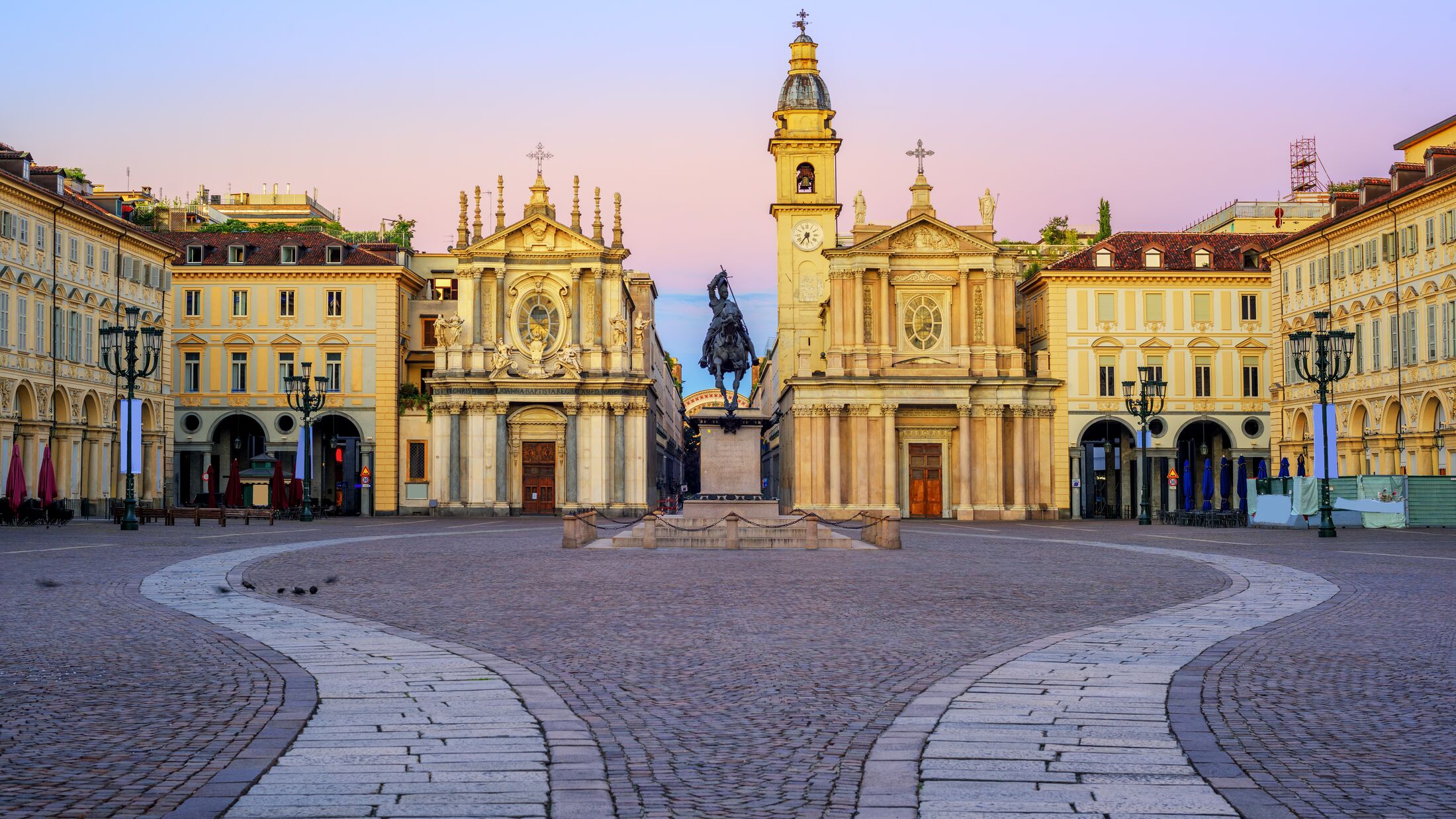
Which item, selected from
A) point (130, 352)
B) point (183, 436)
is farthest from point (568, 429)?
point (130, 352)

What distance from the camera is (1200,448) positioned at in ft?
250

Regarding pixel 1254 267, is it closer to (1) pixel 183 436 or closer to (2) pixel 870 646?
(1) pixel 183 436

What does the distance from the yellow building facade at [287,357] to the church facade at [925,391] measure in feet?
74.0

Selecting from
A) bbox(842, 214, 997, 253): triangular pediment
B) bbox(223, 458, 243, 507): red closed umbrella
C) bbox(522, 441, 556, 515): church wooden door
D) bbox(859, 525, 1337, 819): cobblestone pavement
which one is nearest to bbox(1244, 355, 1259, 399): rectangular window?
bbox(842, 214, 997, 253): triangular pediment

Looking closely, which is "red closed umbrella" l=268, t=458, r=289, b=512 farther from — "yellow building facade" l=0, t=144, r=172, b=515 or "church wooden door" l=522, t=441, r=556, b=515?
"church wooden door" l=522, t=441, r=556, b=515

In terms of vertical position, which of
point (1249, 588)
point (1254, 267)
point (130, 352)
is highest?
point (1254, 267)

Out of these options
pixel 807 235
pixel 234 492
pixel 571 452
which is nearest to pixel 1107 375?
pixel 807 235

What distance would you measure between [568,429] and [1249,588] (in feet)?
190

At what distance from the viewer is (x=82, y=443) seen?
59719 millimetres

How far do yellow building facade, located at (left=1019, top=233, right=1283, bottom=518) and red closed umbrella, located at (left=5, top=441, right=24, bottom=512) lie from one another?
48.0 metres

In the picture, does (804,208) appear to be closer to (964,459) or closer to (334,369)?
(964,459)

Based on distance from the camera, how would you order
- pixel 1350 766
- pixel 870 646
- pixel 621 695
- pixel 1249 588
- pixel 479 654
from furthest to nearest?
pixel 1249 588 < pixel 870 646 < pixel 479 654 < pixel 621 695 < pixel 1350 766

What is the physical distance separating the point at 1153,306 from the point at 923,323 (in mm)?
12138

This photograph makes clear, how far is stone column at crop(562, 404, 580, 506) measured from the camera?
250 ft
